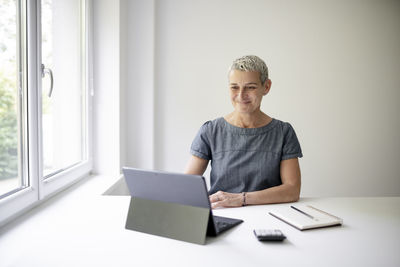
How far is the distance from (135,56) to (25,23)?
130 cm

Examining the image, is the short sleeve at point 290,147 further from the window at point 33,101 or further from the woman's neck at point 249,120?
the window at point 33,101

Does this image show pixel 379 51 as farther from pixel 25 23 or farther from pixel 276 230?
Result: pixel 25 23

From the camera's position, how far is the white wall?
8.95ft

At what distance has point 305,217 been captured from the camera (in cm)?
108

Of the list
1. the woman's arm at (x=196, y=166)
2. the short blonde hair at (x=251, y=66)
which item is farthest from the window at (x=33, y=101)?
the short blonde hair at (x=251, y=66)

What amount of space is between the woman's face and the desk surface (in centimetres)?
52

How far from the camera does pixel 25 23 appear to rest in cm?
134

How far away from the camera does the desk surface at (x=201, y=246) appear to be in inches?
31.3

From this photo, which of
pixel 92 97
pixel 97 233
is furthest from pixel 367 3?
pixel 97 233

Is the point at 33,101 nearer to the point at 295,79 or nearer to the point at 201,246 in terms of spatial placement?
the point at 201,246

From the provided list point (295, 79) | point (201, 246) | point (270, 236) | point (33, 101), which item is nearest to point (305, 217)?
point (270, 236)

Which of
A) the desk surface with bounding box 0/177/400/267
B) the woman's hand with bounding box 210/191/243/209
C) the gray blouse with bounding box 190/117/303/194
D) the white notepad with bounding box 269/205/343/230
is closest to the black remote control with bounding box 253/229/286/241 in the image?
the desk surface with bounding box 0/177/400/267

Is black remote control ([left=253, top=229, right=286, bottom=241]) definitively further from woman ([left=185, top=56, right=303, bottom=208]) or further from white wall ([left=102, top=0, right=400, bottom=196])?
white wall ([left=102, top=0, right=400, bottom=196])

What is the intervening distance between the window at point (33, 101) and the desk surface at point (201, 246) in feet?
0.69
